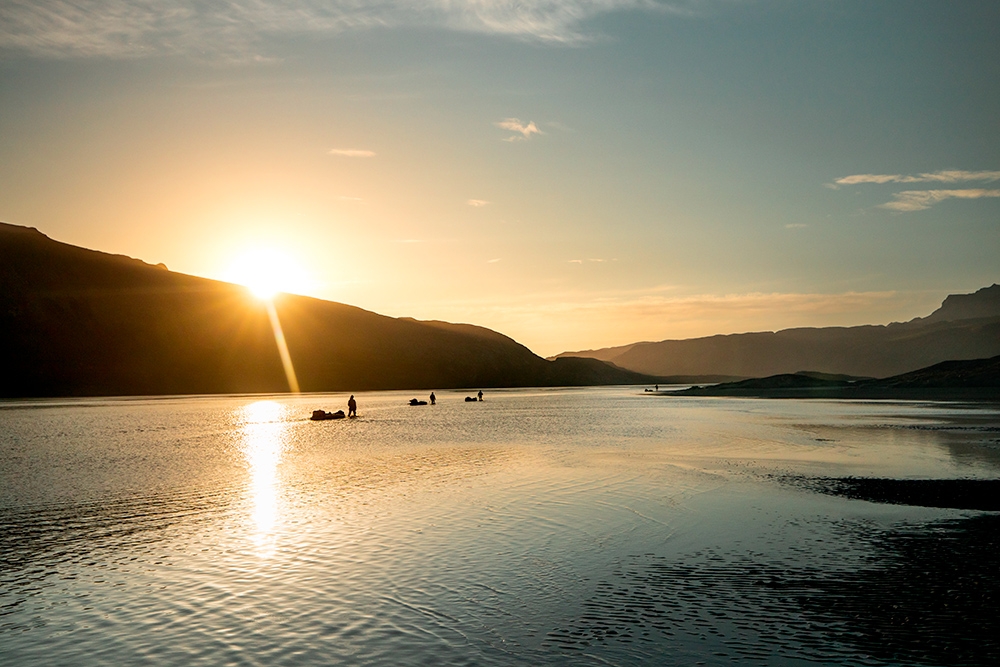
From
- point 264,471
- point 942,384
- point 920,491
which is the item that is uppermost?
point 264,471

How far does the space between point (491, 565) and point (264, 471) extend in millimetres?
22519

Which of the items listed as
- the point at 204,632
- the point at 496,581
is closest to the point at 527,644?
the point at 496,581

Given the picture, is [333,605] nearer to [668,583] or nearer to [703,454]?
[668,583]

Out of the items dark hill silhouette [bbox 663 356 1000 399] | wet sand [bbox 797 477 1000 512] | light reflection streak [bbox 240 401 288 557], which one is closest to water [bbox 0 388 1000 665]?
light reflection streak [bbox 240 401 288 557]

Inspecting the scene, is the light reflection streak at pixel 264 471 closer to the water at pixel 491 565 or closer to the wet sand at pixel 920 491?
the water at pixel 491 565

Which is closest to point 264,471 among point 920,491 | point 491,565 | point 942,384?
point 491,565

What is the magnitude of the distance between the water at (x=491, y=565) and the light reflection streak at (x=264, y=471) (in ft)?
0.68

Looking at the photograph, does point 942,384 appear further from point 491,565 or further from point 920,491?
point 491,565

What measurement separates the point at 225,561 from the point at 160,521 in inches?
261

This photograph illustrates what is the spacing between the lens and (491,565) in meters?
17.1

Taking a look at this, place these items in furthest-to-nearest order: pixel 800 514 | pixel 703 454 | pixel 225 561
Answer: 1. pixel 703 454
2. pixel 800 514
3. pixel 225 561

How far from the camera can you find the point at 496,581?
15742mm

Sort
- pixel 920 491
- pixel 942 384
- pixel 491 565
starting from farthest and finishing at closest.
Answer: pixel 942 384 < pixel 920 491 < pixel 491 565

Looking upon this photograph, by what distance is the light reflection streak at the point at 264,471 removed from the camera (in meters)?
21.1
